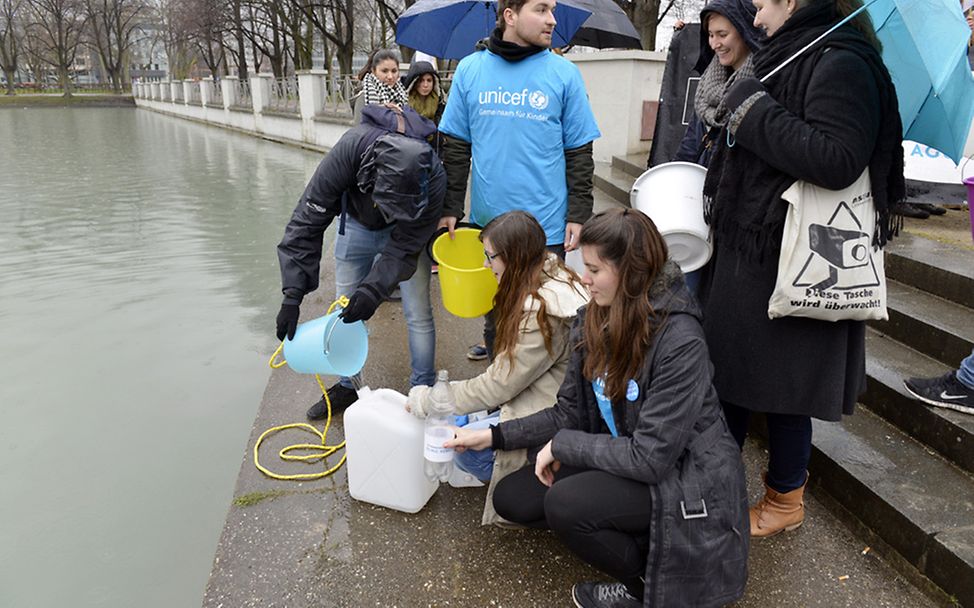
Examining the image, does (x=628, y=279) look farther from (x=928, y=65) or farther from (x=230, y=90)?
(x=230, y=90)

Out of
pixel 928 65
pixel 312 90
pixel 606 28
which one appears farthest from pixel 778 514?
pixel 312 90

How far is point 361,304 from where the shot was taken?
8.49ft

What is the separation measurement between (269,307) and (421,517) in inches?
160

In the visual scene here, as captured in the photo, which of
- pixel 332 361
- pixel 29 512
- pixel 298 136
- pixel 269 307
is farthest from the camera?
pixel 298 136

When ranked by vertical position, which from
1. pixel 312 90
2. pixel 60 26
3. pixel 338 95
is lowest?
pixel 338 95

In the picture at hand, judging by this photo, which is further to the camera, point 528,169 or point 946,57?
point 528,169

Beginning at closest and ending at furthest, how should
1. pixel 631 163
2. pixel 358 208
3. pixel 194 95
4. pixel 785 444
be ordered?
pixel 785 444 < pixel 358 208 < pixel 631 163 < pixel 194 95

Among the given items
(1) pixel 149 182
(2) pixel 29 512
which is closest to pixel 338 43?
(1) pixel 149 182

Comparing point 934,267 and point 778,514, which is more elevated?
point 934,267

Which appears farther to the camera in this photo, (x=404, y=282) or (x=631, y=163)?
(x=631, y=163)

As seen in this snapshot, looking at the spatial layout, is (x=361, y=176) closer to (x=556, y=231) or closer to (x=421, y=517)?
(x=556, y=231)

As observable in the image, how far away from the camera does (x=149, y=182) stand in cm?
1290

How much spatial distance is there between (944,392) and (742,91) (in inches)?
59.3

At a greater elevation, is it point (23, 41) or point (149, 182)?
point (23, 41)
